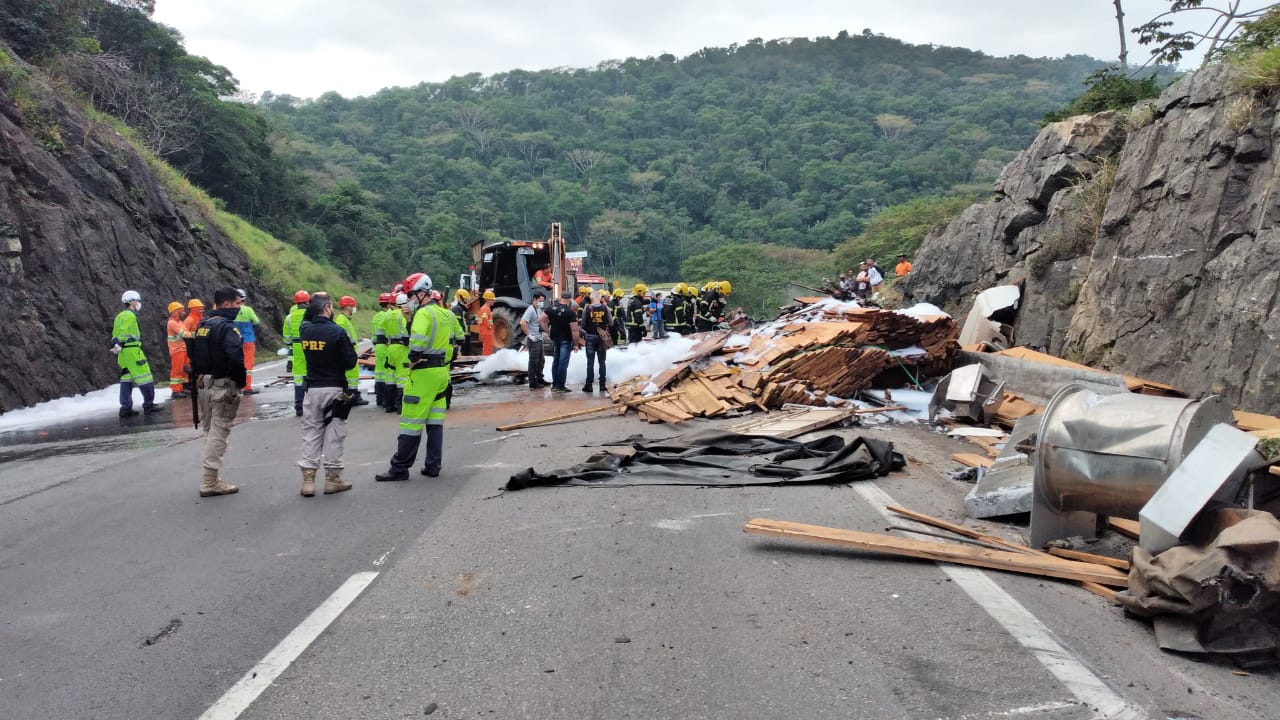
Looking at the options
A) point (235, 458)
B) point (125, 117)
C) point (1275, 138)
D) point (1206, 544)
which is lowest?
point (235, 458)

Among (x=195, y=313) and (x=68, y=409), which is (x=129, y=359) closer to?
(x=195, y=313)

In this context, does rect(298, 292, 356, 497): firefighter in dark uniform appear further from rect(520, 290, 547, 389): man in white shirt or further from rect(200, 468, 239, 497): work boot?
rect(520, 290, 547, 389): man in white shirt

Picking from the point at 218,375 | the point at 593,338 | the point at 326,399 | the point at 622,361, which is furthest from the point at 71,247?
the point at 326,399

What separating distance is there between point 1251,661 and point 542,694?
305cm

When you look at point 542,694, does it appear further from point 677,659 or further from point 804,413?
point 804,413

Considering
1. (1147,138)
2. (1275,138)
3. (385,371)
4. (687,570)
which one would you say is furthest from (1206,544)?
(385,371)

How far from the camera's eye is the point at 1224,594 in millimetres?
3783

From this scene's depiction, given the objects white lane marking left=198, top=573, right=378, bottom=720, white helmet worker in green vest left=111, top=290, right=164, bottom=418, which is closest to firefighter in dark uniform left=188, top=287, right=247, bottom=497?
white lane marking left=198, top=573, right=378, bottom=720

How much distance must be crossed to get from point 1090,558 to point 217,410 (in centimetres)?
707

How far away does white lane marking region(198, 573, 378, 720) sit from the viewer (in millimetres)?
3529

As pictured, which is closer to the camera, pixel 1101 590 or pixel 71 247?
pixel 1101 590

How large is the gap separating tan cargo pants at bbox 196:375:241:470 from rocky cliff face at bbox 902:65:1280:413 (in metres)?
9.66

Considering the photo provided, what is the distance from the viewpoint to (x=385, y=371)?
1357 centimetres

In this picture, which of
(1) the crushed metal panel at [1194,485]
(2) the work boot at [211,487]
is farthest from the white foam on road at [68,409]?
(1) the crushed metal panel at [1194,485]
